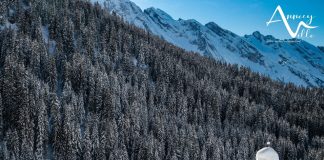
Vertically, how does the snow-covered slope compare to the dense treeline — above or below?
above

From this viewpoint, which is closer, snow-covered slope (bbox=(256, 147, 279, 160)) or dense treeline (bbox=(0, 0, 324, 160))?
snow-covered slope (bbox=(256, 147, 279, 160))

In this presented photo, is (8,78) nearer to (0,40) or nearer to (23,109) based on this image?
(23,109)

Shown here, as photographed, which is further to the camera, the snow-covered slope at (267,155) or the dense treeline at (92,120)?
the dense treeline at (92,120)

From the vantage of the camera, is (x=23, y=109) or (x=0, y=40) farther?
(x=0, y=40)

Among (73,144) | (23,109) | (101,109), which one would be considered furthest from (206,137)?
(23,109)

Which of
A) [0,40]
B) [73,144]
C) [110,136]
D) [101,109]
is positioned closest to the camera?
[73,144]

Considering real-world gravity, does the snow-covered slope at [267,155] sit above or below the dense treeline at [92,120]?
above

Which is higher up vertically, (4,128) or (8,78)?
(8,78)

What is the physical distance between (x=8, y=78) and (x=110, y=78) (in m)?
51.9

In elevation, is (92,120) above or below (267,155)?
below

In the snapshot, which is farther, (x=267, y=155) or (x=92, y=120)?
(x=92, y=120)

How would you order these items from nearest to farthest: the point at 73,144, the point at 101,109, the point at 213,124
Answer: the point at 73,144 → the point at 101,109 → the point at 213,124

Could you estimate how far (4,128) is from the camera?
5128 inches

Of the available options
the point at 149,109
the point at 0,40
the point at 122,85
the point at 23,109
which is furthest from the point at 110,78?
the point at 23,109
